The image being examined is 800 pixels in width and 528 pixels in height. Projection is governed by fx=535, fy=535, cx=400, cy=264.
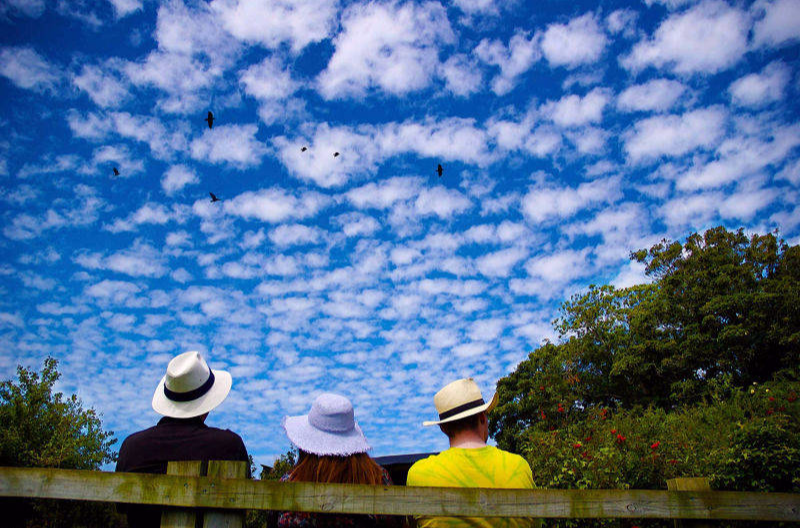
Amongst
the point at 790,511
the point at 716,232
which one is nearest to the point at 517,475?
the point at 790,511

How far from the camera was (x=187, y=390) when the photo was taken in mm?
3682

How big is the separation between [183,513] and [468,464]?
5.10ft

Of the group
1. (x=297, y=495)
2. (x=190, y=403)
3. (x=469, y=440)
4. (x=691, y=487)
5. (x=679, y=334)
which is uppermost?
(x=679, y=334)

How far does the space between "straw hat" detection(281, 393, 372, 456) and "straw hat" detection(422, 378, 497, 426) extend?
0.52 meters

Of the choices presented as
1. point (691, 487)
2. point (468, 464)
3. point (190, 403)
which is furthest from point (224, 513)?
point (691, 487)

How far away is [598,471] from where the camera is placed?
9.91 m

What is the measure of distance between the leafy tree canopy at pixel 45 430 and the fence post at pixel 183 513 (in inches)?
850

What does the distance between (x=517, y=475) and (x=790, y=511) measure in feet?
6.16

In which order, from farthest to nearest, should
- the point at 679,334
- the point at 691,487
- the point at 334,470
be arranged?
the point at 679,334, the point at 691,487, the point at 334,470

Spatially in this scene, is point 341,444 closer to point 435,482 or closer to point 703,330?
point 435,482

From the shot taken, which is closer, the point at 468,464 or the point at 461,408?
the point at 468,464

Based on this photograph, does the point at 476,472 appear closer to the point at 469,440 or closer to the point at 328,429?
the point at 469,440

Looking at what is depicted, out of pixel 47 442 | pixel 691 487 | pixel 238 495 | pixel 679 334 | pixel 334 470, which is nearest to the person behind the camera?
pixel 238 495

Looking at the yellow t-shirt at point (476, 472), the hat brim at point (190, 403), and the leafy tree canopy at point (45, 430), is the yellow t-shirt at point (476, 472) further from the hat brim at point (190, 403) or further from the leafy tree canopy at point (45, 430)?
the leafy tree canopy at point (45, 430)
